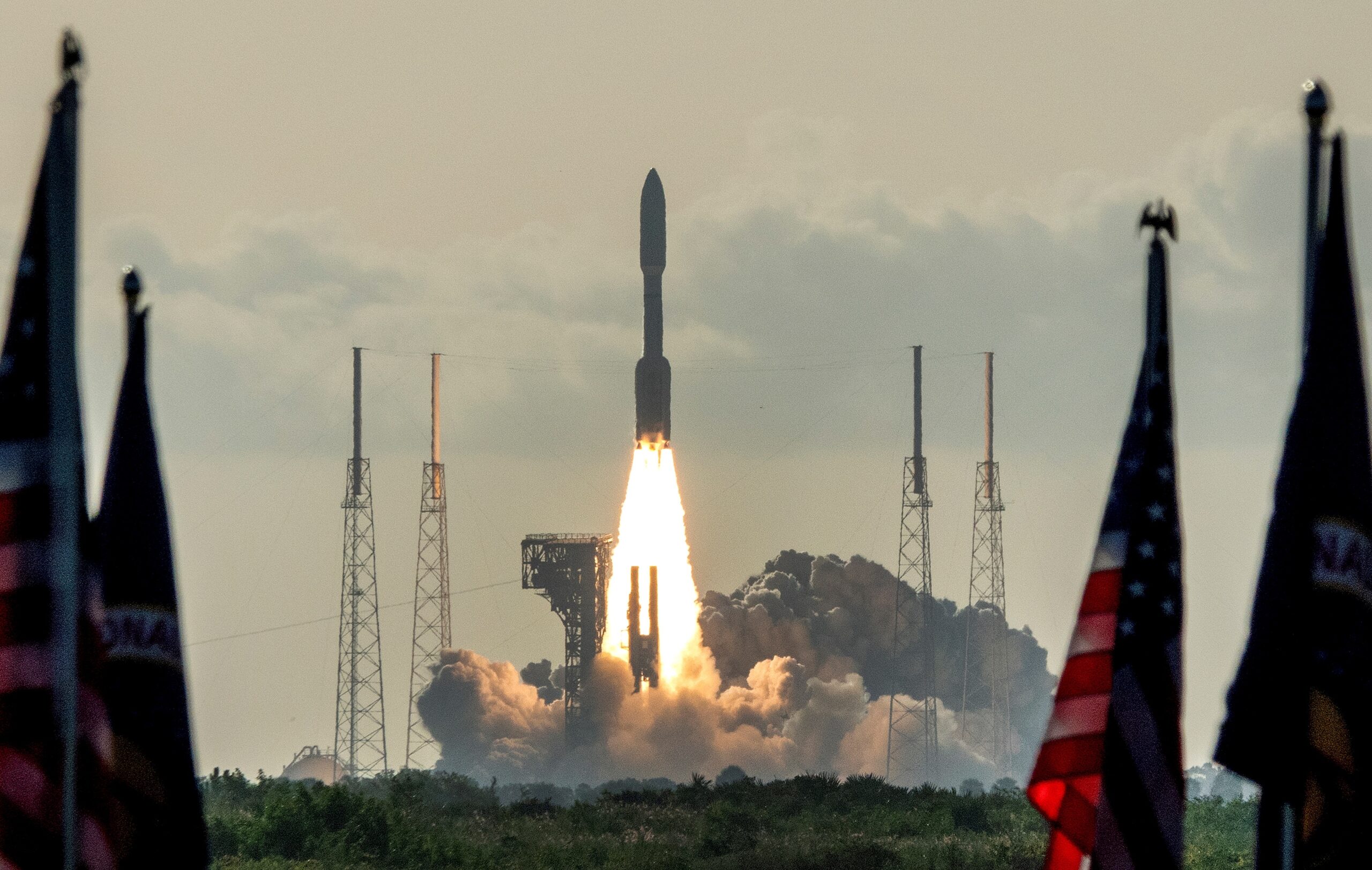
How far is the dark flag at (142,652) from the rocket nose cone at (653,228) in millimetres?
106612

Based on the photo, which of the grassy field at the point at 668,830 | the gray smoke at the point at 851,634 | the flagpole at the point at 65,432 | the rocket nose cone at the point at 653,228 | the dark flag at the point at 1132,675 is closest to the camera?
the flagpole at the point at 65,432

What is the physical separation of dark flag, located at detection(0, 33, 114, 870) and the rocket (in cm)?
10835

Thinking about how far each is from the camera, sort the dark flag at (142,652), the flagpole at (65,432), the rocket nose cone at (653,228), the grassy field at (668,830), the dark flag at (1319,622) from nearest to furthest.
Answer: the flagpole at (65,432) → the dark flag at (1319,622) → the dark flag at (142,652) → the grassy field at (668,830) → the rocket nose cone at (653,228)

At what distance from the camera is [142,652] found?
974 inches

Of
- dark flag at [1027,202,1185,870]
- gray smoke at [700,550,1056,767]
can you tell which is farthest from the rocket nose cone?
dark flag at [1027,202,1185,870]

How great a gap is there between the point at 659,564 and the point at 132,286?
117211 mm

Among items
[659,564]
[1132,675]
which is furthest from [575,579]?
[1132,675]

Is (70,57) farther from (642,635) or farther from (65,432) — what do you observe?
(642,635)

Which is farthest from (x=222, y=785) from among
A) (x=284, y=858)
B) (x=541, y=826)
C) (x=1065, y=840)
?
(x=1065, y=840)

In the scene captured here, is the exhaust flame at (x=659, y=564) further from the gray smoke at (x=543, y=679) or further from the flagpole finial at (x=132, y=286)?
the flagpole finial at (x=132, y=286)

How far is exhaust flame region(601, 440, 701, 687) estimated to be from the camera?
440ft

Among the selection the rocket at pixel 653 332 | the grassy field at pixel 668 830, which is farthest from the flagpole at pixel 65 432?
the rocket at pixel 653 332

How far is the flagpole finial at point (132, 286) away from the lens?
82.7 ft

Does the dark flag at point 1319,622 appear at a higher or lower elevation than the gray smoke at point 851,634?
higher
